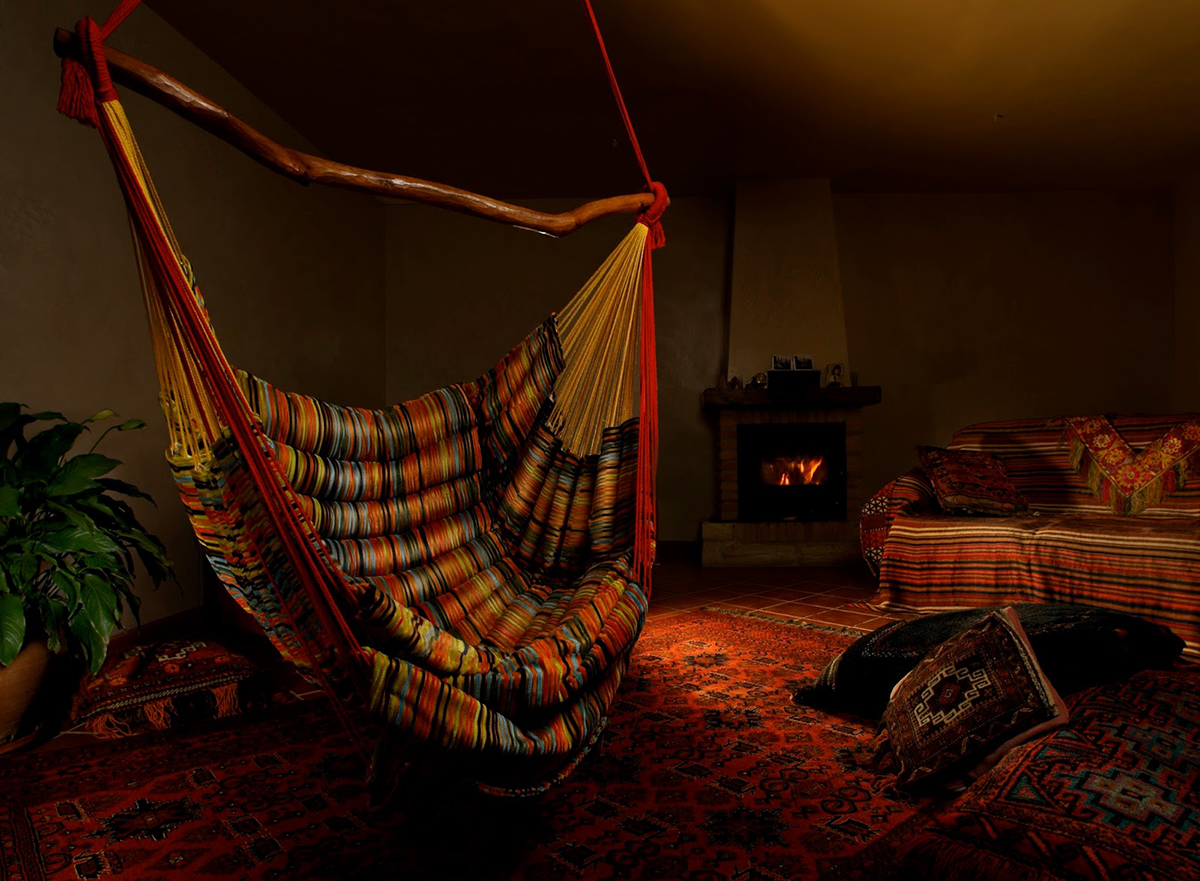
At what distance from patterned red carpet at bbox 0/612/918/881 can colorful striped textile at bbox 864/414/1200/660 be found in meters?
1.28

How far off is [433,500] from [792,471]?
3.45 metres

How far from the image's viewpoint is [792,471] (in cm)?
466

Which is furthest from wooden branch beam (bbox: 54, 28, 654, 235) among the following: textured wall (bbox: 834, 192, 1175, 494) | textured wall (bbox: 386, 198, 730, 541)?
textured wall (bbox: 834, 192, 1175, 494)

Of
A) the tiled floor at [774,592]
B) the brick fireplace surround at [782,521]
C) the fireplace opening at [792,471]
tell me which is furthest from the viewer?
the fireplace opening at [792,471]

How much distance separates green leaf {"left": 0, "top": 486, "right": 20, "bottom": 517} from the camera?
1.60 metres

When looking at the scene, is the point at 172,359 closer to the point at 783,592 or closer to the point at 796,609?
the point at 796,609

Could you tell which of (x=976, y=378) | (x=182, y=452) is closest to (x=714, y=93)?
(x=976, y=378)

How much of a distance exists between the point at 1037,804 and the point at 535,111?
3661 mm

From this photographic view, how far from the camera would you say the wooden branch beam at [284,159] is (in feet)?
3.38

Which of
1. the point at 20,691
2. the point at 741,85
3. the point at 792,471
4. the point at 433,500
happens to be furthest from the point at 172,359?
the point at 792,471

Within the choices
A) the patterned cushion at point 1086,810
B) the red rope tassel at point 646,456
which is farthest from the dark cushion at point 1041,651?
the red rope tassel at point 646,456

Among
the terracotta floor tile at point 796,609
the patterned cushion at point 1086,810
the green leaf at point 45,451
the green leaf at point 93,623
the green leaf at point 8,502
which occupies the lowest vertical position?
the terracotta floor tile at point 796,609

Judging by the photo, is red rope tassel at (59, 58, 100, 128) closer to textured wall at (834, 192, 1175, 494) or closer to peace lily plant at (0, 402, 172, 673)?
peace lily plant at (0, 402, 172, 673)

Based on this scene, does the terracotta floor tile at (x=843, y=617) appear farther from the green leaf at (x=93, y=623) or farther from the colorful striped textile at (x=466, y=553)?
the green leaf at (x=93, y=623)
